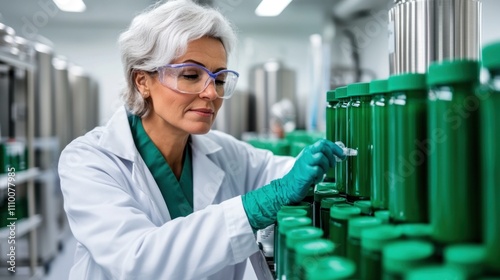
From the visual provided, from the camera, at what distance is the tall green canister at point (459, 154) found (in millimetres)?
533

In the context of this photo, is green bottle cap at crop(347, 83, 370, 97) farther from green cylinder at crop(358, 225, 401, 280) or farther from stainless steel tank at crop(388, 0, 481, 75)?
green cylinder at crop(358, 225, 401, 280)

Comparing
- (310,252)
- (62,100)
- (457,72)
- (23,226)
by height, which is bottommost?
(23,226)

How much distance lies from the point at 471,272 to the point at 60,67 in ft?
16.0

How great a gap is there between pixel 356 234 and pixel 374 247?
0.06 m

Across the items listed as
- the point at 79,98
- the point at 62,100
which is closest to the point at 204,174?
the point at 62,100

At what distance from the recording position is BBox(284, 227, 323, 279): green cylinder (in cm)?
66

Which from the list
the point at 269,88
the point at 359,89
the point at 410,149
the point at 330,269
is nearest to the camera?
the point at 330,269

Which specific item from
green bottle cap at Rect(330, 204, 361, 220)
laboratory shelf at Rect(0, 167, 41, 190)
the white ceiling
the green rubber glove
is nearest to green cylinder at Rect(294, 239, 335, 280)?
green bottle cap at Rect(330, 204, 361, 220)

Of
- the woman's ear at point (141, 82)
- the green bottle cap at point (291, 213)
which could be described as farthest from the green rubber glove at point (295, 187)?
the woman's ear at point (141, 82)

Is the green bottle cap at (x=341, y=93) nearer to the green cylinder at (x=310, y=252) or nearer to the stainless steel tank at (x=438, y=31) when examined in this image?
the stainless steel tank at (x=438, y=31)

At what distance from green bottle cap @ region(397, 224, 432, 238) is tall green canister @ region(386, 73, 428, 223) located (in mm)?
34

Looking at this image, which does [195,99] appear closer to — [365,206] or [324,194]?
[324,194]

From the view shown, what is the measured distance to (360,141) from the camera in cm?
88

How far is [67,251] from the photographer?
4367 mm
